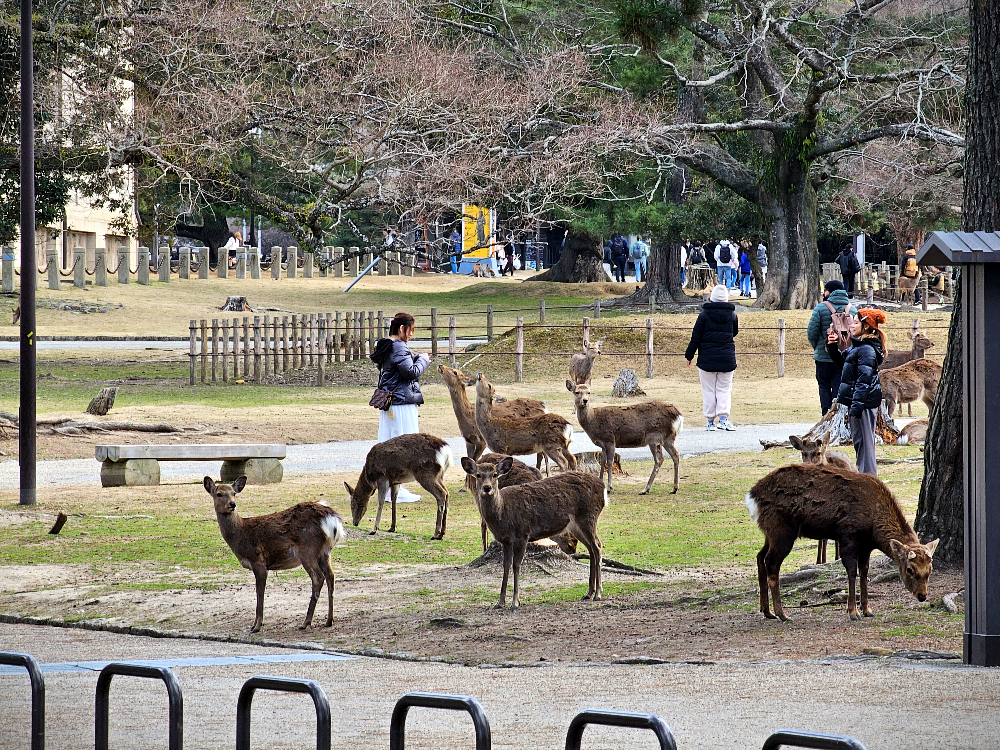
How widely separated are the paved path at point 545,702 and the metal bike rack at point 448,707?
1.63m

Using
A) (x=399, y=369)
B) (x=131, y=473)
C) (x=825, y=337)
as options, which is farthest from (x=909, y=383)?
(x=131, y=473)

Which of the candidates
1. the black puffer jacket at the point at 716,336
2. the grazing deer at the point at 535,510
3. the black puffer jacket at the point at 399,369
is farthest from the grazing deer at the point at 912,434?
the grazing deer at the point at 535,510

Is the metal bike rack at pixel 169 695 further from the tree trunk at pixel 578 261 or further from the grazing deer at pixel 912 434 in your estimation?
the tree trunk at pixel 578 261

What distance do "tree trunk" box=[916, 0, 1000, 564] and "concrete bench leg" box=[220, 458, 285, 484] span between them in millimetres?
9049

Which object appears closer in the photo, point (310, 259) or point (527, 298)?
point (527, 298)

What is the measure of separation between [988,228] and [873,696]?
451 centimetres

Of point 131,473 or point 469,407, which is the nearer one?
point 469,407

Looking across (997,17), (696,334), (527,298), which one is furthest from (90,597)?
(527,298)

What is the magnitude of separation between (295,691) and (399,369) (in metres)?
9.89

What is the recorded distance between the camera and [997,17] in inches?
407

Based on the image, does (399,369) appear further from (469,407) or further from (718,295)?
(718,295)

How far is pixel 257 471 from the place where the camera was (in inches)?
684

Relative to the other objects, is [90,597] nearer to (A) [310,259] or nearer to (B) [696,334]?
(B) [696,334]

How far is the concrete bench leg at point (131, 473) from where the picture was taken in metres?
17.4
